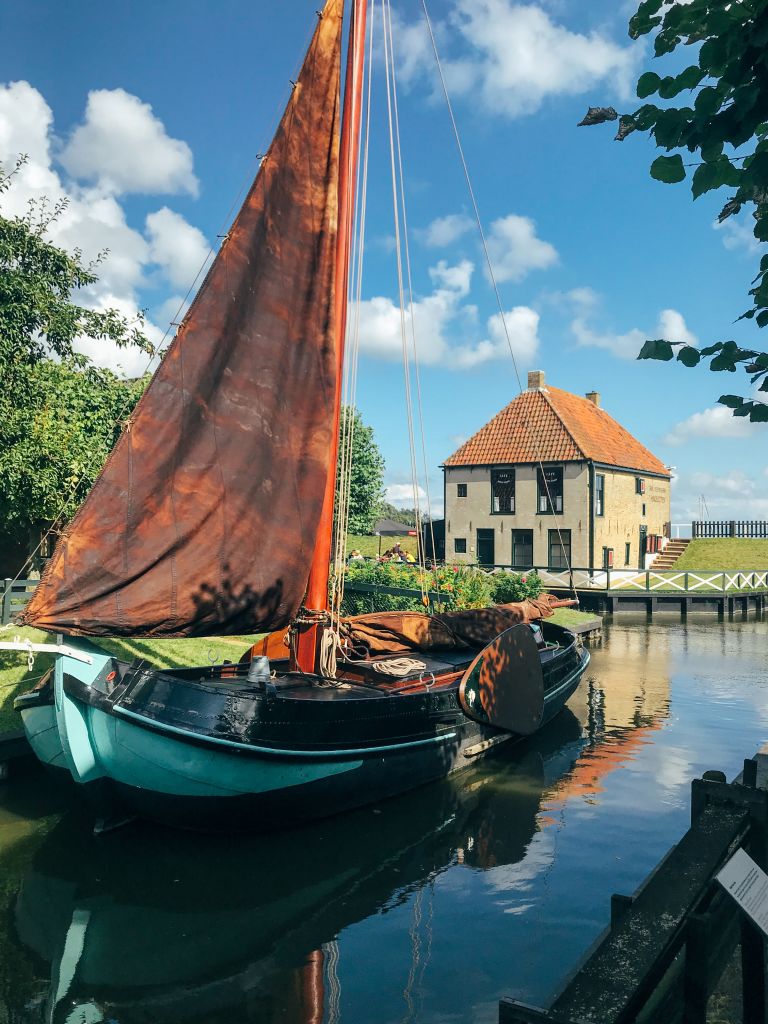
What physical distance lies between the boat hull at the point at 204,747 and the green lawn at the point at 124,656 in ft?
8.12

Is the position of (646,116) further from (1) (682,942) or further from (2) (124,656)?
(2) (124,656)

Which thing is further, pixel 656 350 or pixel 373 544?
pixel 373 544

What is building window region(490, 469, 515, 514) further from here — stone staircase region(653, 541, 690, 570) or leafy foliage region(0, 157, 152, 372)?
leafy foliage region(0, 157, 152, 372)

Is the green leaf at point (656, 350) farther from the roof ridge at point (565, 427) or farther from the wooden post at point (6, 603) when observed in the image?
the roof ridge at point (565, 427)

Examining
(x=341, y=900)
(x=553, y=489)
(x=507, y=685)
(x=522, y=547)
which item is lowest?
(x=341, y=900)

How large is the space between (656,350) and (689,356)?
17 centimetres

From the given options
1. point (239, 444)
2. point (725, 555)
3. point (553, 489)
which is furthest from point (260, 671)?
point (725, 555)

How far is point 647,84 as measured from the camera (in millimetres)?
3348

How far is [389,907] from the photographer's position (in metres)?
6.60

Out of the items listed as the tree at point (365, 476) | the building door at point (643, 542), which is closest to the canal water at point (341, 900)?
the building door at point (643, 542)

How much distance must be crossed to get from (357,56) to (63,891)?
34.5 feet

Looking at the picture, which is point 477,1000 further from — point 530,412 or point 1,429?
point 530,412

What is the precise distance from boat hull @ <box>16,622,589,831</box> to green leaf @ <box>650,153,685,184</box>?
18.8 ft

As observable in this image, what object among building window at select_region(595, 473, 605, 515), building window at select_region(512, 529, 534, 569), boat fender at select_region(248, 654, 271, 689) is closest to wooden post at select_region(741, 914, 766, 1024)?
boat fender at select_region(248, 654, 271, 689)
